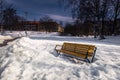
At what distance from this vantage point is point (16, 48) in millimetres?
10164

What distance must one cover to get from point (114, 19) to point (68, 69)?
90.8 feet

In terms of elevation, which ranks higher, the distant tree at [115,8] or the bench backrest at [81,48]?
the distant tree at [115,8]

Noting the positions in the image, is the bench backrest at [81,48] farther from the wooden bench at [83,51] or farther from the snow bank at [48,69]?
the snow bank at [48,69]

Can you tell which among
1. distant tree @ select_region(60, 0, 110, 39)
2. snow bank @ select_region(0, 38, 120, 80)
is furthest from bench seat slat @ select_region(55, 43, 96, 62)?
distant tree @ select_region(60, 0, 110, 39)

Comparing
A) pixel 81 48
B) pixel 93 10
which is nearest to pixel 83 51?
pixel 81 48

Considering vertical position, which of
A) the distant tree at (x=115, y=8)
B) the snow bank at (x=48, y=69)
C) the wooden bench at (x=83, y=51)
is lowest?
the snow bank at (x=48, y=69)

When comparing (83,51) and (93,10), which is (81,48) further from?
(93,10)

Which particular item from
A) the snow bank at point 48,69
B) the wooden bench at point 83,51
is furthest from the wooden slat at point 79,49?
the snow bank at point 48,69

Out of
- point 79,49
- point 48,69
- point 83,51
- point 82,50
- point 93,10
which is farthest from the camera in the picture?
point 93,10

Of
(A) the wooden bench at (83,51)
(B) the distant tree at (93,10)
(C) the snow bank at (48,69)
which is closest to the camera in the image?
(C) the snow bank at (48,69)

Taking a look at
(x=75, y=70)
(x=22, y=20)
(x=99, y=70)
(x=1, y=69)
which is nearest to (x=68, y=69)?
(x=75, y=70)

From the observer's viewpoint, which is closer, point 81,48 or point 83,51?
point 83,51

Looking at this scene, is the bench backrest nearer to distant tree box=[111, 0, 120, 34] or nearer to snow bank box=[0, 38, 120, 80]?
snow bank box=[0, 38, 120, 80]

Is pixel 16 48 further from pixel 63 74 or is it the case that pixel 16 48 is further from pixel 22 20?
pixel 22 20
